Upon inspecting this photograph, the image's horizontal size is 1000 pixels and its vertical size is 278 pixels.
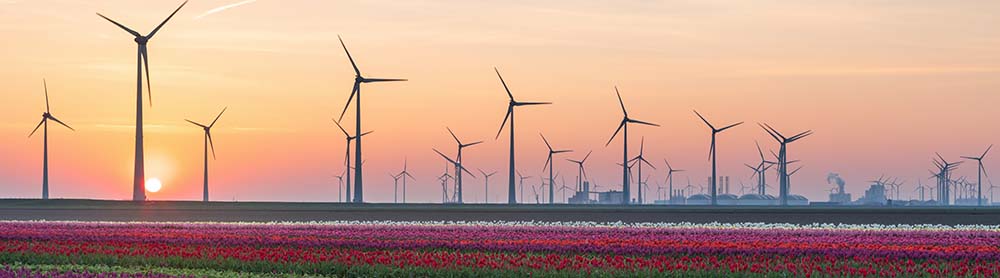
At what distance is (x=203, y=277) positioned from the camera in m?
30.5

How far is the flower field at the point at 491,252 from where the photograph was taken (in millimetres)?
32219

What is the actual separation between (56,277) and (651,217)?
4557 centimetres

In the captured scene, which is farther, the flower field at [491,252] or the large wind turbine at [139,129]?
the large wind turbine at [139,129]

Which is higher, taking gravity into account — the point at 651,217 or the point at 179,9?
the point at 179,9

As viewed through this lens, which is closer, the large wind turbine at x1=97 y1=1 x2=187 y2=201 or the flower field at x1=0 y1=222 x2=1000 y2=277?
the flower field at x1=0 y1=222 x2=1000 y2=277

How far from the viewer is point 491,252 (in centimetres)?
3866

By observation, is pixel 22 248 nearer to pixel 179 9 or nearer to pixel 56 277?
pixel 56 277

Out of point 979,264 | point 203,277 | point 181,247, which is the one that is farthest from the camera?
point 181,247

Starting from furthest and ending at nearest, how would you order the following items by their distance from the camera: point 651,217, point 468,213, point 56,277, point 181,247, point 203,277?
point 468,213 → point 651,217 → point 181,247 → point 203,277 → point 56,277

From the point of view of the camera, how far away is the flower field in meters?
32.2

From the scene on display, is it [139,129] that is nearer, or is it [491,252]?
[491,252]

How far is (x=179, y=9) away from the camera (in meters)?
86.7

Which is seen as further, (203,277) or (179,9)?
(179,9)

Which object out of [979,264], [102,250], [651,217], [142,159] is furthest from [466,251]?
[142,159]
